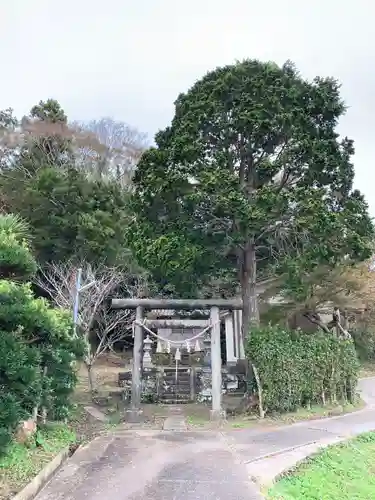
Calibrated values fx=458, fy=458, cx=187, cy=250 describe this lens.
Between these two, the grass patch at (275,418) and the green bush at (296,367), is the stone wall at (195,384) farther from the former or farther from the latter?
the green bush at (296,367)

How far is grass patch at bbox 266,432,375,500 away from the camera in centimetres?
535

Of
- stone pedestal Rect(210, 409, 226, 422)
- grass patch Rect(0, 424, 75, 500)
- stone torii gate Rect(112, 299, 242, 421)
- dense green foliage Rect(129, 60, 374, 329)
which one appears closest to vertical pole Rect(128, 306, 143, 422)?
stone torii gate Rect(112, 299, 242, 421)

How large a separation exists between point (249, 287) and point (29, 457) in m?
6.39

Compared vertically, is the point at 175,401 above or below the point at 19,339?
below

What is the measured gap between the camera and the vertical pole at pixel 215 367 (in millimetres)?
9719

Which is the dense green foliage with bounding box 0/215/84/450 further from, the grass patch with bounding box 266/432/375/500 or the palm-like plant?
the grass patch with bounding box 266/432/375/500

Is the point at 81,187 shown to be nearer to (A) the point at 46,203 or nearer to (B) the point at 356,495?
(A) the point at 46,203

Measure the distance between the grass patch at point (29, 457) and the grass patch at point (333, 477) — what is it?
105 inches

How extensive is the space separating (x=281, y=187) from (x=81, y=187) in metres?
9.41

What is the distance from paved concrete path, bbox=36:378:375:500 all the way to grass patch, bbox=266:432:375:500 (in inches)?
9.1

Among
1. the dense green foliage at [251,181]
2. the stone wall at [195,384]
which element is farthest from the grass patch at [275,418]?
the dense green foliage at [251,181]

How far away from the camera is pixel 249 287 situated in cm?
1088

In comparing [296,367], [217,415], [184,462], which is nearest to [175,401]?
[217,415]

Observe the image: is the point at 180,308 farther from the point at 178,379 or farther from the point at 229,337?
the point at 229,337
